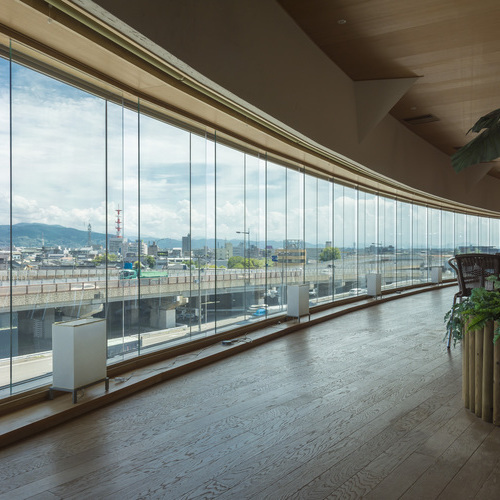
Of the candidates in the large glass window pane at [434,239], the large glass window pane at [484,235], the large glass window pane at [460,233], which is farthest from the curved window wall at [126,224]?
the large glass window pane at [484,235]

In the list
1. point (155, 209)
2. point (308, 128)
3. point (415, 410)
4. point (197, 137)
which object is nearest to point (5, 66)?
point (155, 209)

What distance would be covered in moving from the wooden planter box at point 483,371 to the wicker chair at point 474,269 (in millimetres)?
2165

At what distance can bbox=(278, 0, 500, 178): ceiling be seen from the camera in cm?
529

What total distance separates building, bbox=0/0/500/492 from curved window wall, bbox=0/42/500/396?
21mm

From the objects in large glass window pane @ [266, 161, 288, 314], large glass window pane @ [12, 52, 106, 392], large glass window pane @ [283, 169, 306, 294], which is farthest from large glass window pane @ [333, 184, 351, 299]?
large glass window pane @ [12, 52, 106, 392]

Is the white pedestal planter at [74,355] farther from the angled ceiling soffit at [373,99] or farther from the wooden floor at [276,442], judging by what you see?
the angled ceiling soffit at [373,99]

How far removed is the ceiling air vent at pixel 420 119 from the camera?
1014cm

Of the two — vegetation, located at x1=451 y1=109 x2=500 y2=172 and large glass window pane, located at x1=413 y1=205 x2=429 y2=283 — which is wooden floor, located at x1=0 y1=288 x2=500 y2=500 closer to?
vegetation, located at x1=451 y1=109 x2=500 y2=172

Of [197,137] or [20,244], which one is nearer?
[20,244]

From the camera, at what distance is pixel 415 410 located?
12.0 ft

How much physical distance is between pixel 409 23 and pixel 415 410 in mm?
4648

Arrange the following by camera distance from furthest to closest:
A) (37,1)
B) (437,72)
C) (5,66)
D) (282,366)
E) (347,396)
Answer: (437,72)
(282,366)
(347,396)
(5,66)
(37,1)

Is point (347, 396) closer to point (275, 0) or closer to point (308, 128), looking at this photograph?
point (308, 128)

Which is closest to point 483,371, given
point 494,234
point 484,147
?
point 484,147
